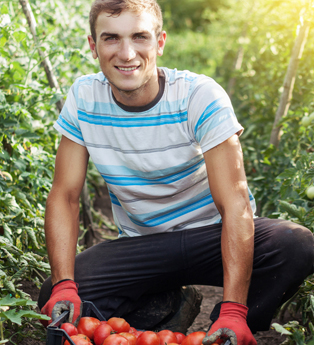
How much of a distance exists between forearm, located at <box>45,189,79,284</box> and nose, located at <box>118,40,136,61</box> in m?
0.69

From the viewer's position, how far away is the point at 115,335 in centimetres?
149

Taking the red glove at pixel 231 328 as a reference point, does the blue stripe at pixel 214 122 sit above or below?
above

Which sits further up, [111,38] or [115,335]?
[111,38]

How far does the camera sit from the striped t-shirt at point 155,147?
1.90m

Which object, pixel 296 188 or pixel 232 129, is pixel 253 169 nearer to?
pixel 296 188

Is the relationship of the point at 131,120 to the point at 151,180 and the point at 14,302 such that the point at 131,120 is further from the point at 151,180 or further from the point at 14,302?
the point at 14,302

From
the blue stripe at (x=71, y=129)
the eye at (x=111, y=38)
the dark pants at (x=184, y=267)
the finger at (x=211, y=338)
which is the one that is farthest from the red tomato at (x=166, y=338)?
the eye at (x=111, y=38)

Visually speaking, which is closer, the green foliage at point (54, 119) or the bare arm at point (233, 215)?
the bare arm at point (233, 215)

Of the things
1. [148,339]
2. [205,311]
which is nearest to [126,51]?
[148,339]

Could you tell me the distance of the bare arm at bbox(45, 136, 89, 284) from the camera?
6.08 feet

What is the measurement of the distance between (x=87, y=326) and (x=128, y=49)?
1.16m

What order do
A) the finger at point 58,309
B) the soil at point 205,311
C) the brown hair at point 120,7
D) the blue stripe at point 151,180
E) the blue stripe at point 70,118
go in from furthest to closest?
the soil at point 205,311 → the blue stripe at point 70,118 → the blue stripe at point 151,180 → the brown hair at point 120,7 → the finger at point 58,309

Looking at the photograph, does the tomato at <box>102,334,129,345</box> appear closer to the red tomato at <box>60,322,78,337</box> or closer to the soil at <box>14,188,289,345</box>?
the red tomato at <box>60,322,78,337</box>

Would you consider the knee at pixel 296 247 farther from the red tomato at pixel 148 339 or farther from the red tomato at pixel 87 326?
the red tomato at pixel 87 326
